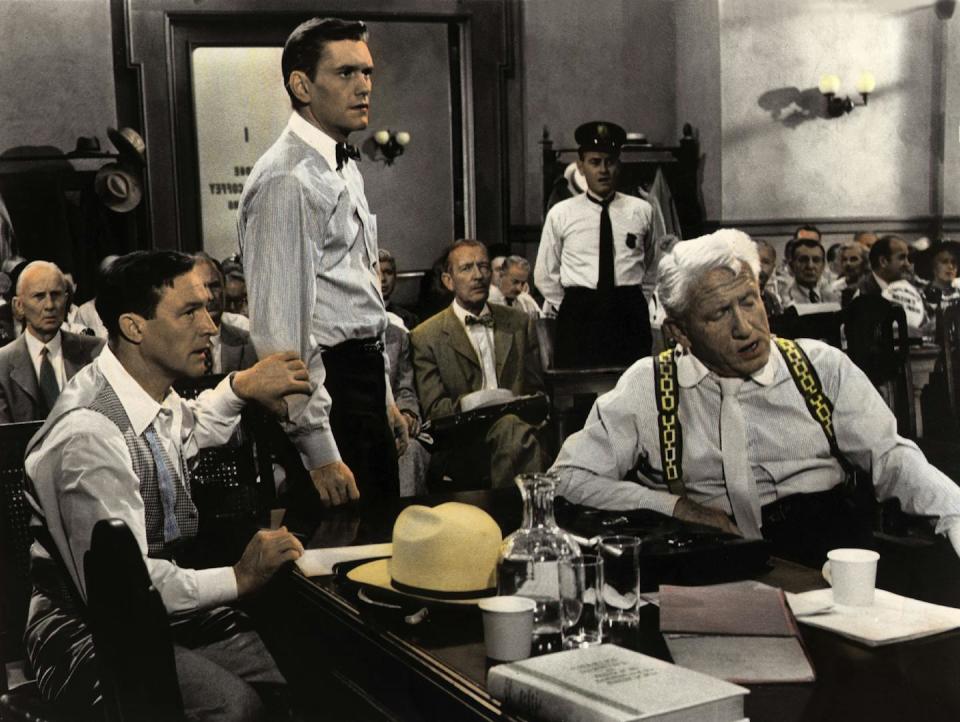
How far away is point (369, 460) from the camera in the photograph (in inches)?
94.2

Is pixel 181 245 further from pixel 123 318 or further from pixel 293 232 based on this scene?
pixel 123 318

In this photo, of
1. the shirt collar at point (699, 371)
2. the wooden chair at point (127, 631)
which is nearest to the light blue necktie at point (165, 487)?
the wooden chair at point (127, 631)

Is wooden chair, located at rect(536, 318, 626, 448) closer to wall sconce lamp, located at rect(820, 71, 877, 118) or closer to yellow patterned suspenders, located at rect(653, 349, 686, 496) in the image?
yellow patterned suspenders, located at rect(653, 349, 686, 496)

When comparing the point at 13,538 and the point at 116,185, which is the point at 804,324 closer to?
the point at 116,185

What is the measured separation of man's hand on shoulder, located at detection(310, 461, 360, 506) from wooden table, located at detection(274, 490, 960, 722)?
1.57 ft

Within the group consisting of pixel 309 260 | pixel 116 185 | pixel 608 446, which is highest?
pixel 116 185

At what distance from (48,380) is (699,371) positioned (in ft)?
4.15

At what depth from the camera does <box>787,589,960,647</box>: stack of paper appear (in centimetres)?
130

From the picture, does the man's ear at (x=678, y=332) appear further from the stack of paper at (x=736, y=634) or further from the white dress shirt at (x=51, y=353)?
the white dress shirt at (x=51, y=353)

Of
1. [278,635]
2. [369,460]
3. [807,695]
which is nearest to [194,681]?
[278,635]

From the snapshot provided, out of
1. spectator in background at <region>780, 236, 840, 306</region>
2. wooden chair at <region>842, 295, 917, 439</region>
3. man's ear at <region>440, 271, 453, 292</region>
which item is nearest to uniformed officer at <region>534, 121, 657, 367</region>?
man's ear at <region>440, 271, 453, 292</region>

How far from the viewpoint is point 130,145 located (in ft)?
6.93

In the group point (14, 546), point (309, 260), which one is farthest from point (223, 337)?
point (14, 546)

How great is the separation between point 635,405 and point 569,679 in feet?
4.05
